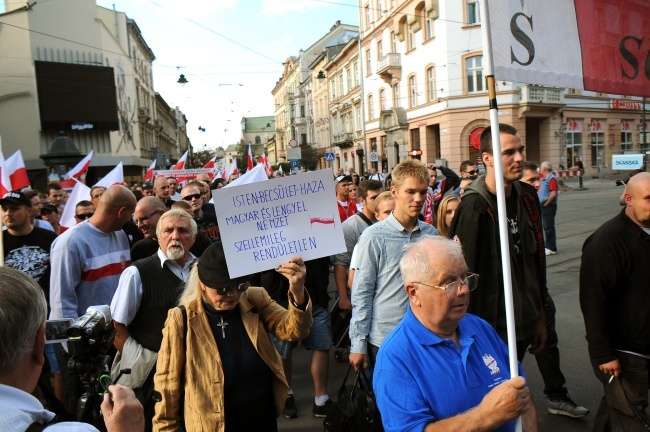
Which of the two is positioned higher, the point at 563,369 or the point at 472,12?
the point at 472,12

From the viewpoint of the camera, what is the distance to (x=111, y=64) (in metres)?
35.8

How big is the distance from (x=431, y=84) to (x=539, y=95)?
6.40 metres

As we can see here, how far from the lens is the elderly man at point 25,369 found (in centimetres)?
119

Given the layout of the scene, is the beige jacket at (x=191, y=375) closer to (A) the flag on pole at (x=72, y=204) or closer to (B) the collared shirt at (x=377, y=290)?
(B) the collared shirt at (x=377, y=290)

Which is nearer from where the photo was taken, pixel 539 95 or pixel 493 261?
pixel 493 261

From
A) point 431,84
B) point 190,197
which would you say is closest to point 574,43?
point 190,197

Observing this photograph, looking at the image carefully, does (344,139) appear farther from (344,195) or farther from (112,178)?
(344,195)

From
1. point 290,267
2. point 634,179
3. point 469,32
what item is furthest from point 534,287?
point 469,32

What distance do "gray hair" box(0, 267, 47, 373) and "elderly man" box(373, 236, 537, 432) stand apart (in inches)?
50.7

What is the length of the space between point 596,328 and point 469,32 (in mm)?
28533

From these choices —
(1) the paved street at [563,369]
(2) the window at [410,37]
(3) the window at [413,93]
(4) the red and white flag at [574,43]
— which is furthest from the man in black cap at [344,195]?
(2) the window at [410,37]

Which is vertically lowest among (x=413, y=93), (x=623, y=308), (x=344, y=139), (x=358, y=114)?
(x=623, y=308)

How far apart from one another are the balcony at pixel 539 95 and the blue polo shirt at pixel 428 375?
28644 mm

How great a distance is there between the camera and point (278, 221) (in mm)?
2918
